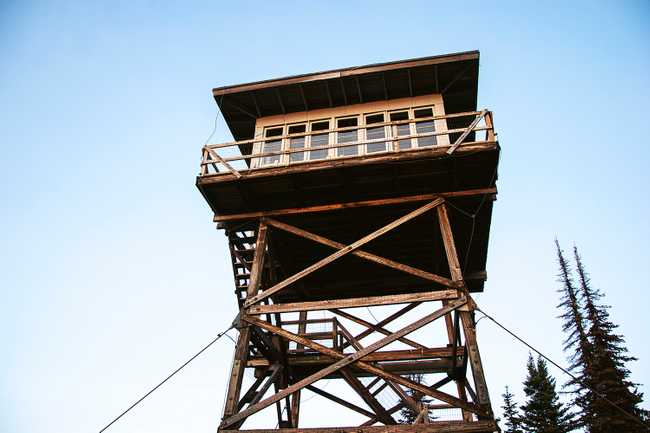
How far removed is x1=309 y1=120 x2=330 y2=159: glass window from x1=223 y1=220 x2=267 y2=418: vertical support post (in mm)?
2630

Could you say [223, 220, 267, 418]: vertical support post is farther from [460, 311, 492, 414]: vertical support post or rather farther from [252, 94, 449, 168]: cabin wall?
[460, 311, 492, 414]: vertical support post

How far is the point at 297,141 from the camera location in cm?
1245

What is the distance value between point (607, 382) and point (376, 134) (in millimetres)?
20576

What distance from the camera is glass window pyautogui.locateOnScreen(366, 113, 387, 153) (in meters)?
11.4

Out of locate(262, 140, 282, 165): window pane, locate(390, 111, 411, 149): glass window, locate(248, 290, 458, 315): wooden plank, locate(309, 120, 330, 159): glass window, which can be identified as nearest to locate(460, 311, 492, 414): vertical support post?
locate(248, 290, 458, 315): wooden plank

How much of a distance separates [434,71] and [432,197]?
4.13m

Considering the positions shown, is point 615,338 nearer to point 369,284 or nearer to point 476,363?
point 369,284

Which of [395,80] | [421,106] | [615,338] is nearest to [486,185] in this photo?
[421,106]

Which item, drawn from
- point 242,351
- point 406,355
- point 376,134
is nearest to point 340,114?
point 376,134

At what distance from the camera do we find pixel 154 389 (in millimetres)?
8008

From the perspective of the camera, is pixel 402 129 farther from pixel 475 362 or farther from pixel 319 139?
pixel 475 362

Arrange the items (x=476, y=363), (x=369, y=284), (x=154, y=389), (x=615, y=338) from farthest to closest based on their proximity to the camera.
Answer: (x=615, y=338)
(x=369, y=284)
(x=154, y=389)
(x=476, y=363)

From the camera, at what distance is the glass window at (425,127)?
444 inches

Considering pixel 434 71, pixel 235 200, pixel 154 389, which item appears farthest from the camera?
pixel 434 71
